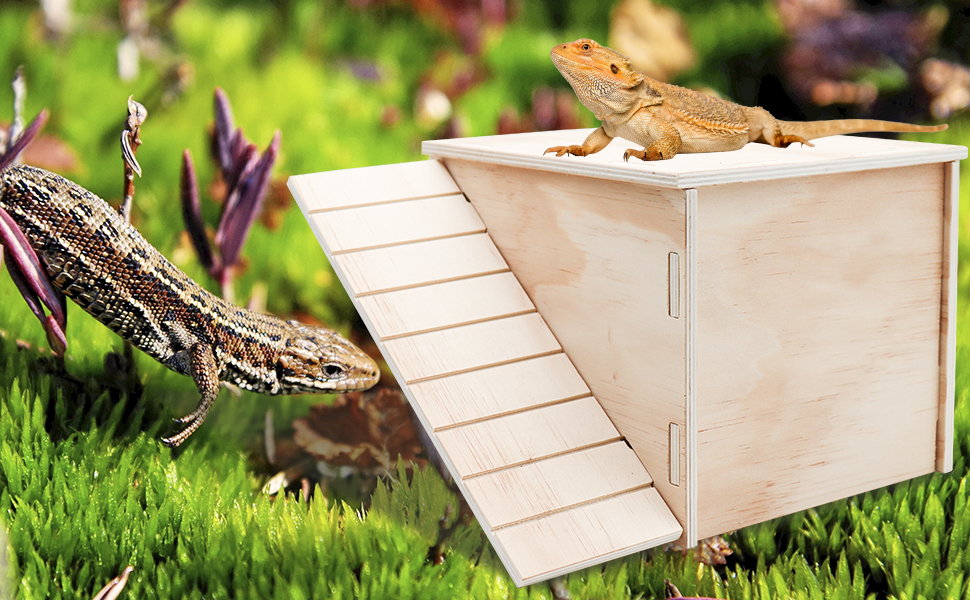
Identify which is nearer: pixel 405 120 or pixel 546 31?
pixel 405 120

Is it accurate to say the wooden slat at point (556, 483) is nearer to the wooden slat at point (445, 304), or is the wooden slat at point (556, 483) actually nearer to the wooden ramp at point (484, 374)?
the wooden ramp at point (484, 374)

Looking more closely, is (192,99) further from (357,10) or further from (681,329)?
(681,329)

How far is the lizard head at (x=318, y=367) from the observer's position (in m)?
2.54

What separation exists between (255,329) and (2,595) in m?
0.88

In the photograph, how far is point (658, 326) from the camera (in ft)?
6.70

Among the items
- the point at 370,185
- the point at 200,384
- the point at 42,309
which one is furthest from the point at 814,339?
the point at 42,309

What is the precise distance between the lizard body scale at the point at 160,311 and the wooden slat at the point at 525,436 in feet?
1.96

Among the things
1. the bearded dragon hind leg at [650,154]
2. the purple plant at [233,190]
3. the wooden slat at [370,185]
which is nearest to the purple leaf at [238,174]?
the purple plant at [233,190]

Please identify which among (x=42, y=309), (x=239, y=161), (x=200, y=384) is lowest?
(x=200, y=384)

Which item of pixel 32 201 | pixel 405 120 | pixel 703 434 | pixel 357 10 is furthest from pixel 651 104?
pixel 357 10

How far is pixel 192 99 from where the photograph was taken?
4.30m

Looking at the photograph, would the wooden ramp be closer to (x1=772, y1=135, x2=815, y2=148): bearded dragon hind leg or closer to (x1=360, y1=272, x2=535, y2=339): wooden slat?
(x1=360, y1=272, x2=535, y2=339): wooden slat

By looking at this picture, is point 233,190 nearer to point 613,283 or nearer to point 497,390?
point 497,390

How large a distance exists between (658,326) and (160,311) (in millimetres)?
1276
